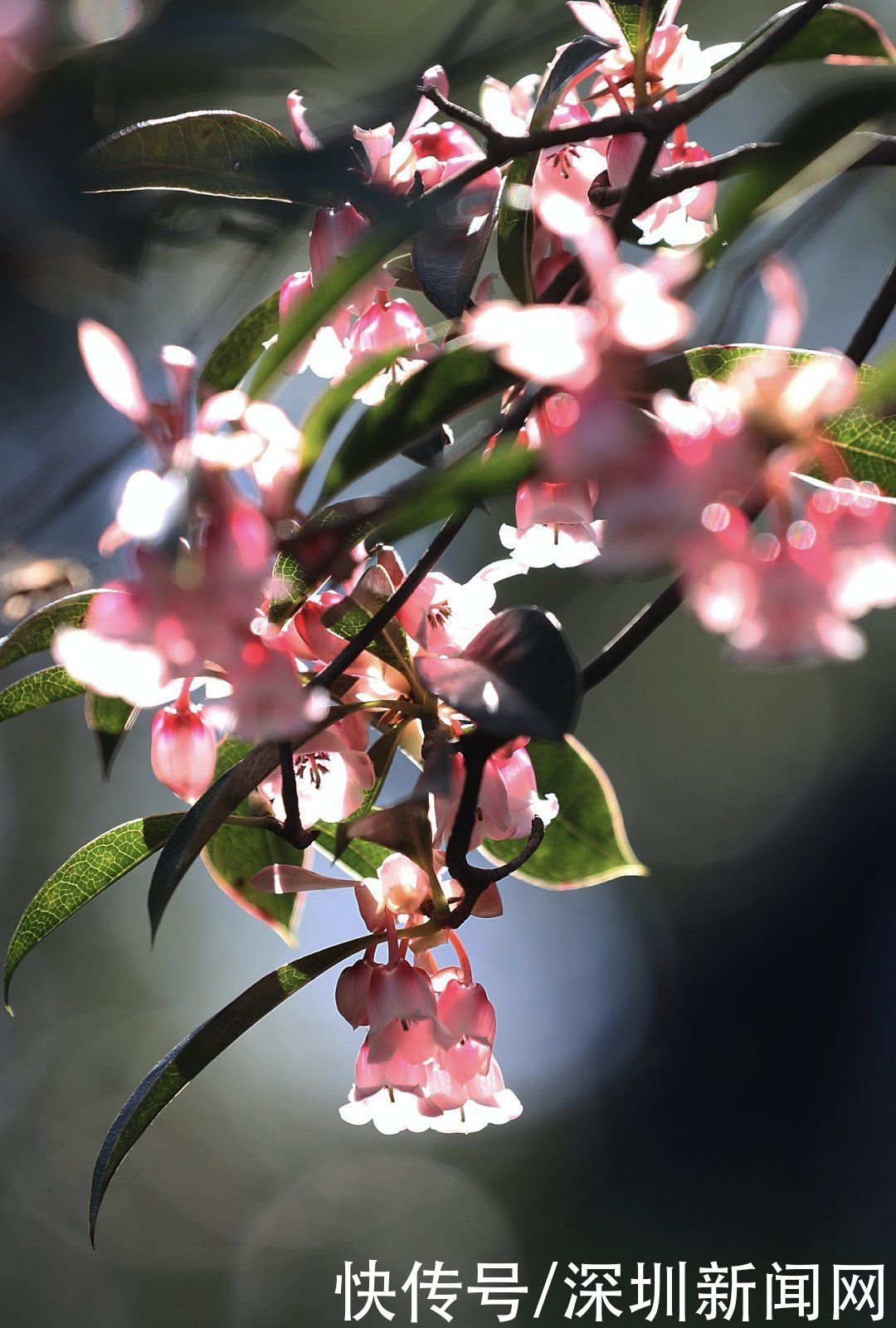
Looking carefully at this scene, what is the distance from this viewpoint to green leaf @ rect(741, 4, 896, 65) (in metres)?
0.64

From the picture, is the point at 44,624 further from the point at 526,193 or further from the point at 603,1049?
the point at 603,1049

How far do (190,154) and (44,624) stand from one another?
0.74 ft

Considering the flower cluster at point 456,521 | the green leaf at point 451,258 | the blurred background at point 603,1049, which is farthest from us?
the blurred background at point 603,1049

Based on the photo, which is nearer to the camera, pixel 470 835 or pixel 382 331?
pixel 470 835

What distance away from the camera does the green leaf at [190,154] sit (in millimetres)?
538

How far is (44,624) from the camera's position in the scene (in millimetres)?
562

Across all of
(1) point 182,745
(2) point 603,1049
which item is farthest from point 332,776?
(2) point 603,1049

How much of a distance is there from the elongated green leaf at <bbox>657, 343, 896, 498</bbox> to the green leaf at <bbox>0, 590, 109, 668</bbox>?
0.28 meters

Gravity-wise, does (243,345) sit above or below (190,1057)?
above

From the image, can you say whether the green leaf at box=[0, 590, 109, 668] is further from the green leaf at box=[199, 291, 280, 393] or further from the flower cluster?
the green leaf at box=[199, 291, 280, 393]

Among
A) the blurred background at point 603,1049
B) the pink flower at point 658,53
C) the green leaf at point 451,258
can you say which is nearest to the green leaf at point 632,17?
the pink flower at point 658,53

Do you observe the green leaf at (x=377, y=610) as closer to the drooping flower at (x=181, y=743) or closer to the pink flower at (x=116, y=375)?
the drooping flower at (x=181, y=743)

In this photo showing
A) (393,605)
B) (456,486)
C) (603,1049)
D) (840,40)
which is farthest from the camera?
(603,1049)

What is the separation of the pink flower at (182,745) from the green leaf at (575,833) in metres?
0.18
